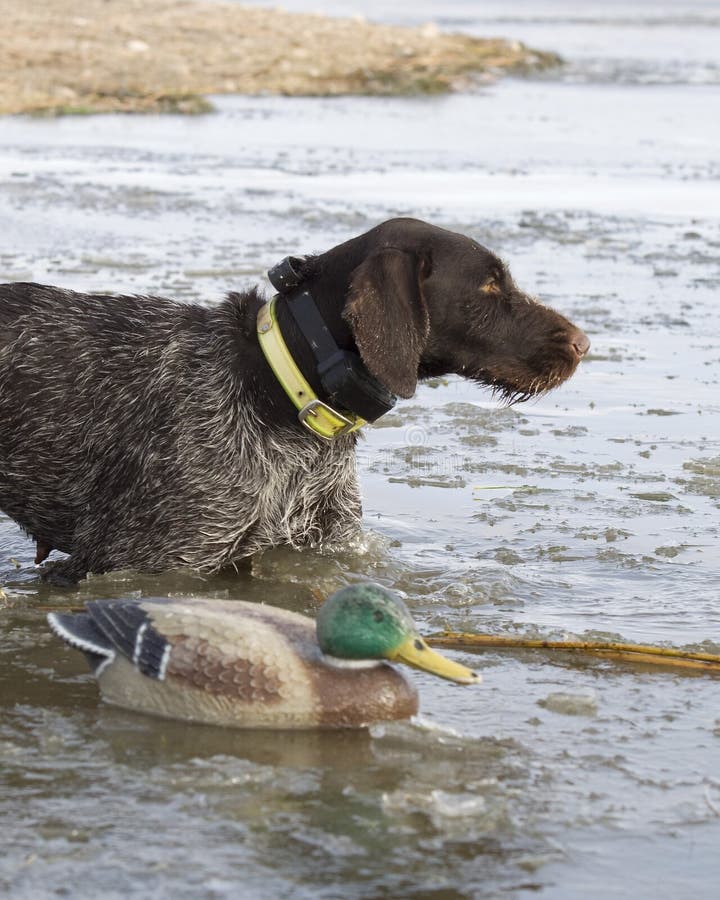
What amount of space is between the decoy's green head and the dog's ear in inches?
53.4

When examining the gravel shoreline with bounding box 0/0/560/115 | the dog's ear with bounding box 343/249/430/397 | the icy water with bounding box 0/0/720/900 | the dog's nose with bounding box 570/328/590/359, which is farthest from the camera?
the gravel shoreline with bounding box 0/0/560/115

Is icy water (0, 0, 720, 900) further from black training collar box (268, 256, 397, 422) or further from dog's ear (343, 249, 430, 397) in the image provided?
dog's ear (343, 249, 430, 397)

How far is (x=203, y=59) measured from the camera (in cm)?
2923

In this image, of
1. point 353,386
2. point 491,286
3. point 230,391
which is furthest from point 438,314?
point 230,391

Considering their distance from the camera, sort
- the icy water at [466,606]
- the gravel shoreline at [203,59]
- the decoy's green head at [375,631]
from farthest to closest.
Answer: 1. the gravel shoreline at [203,59]
2. the decoy's green head at [375,631]
3. the icy water at [466,606]

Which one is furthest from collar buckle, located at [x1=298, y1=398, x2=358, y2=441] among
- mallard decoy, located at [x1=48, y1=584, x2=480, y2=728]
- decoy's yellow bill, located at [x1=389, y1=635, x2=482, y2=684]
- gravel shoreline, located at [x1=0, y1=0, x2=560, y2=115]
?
gravel shoreline, located at [x1=0, y1=0, x2=560, y2=115]

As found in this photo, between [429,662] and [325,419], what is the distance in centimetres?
163

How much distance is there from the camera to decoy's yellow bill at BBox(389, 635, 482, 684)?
440 cm

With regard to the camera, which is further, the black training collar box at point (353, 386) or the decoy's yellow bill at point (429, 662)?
the black training collar box at point (353, 386)

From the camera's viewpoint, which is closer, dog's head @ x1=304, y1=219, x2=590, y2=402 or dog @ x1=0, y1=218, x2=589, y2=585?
dog's head @ x1=304, y1=219, x2=590, y2=402

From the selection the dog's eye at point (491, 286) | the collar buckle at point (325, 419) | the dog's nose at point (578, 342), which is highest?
the dog's eye at point (491, 286)

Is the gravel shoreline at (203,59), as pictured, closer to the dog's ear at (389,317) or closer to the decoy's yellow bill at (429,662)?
the dog's ear at (389,317)

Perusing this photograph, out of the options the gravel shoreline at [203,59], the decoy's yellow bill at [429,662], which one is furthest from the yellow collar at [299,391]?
the gravel shoreline at [203,59]

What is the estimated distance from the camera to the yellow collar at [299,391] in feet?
19.2
